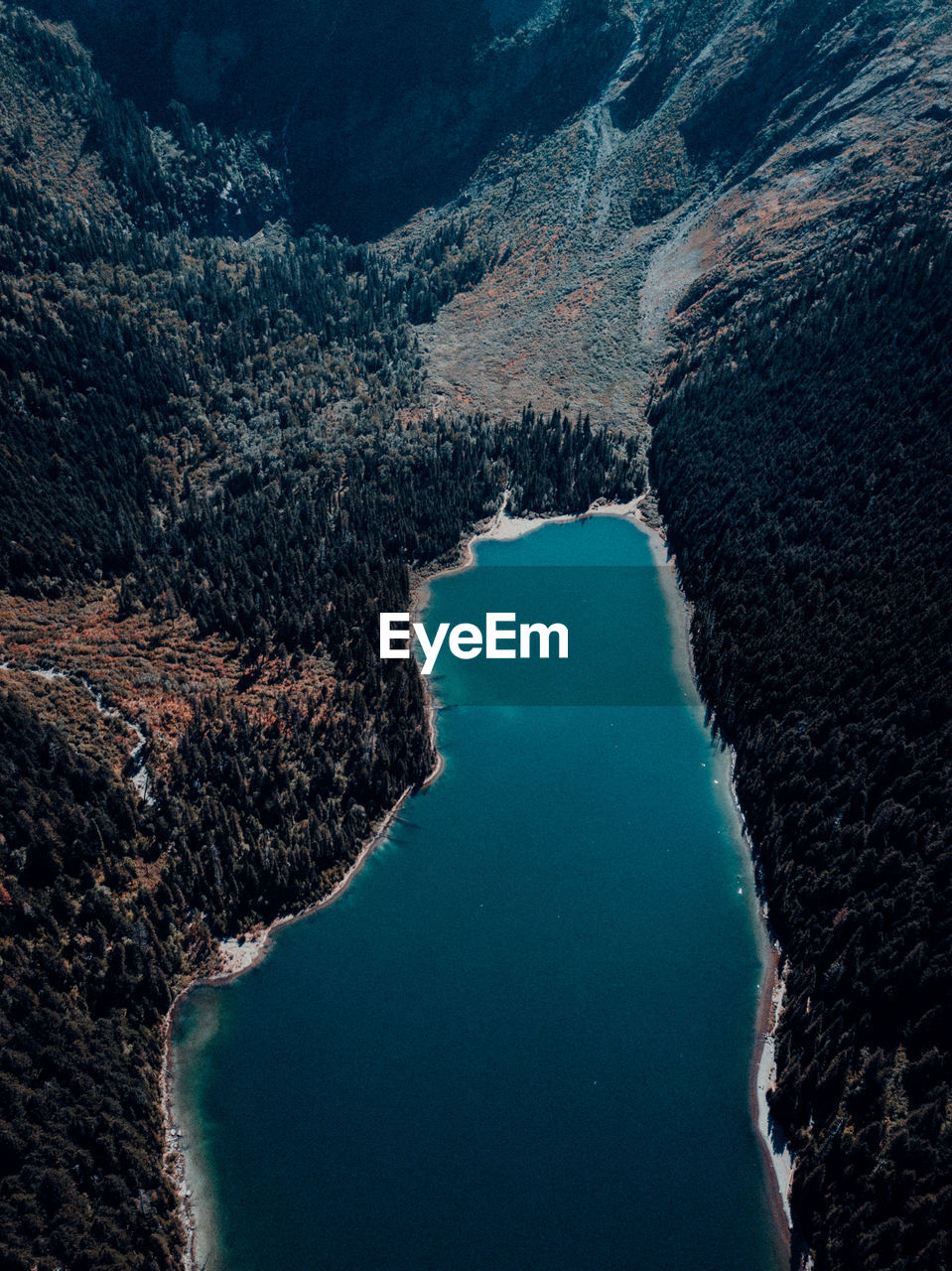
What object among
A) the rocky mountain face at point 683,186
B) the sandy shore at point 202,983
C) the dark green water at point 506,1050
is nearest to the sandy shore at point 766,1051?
the dark green water at point 506,1050

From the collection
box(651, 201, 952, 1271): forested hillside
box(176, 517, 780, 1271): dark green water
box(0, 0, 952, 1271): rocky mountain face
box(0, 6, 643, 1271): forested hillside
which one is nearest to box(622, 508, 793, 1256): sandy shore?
box(176, 517, 780, 1271): dark green water

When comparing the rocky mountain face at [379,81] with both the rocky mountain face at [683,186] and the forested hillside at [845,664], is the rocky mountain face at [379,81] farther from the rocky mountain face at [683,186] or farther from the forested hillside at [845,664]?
the forested hillside at [845,664]

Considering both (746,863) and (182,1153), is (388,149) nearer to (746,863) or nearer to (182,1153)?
(746,863)

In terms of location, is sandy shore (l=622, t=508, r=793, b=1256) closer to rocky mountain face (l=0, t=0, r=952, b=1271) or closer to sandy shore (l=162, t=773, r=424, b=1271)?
rocky mountain face (l=0, t=0, r=952, b=1271)

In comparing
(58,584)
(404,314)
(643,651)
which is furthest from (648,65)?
(58,584)

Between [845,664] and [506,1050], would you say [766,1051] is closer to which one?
[506,1050]
